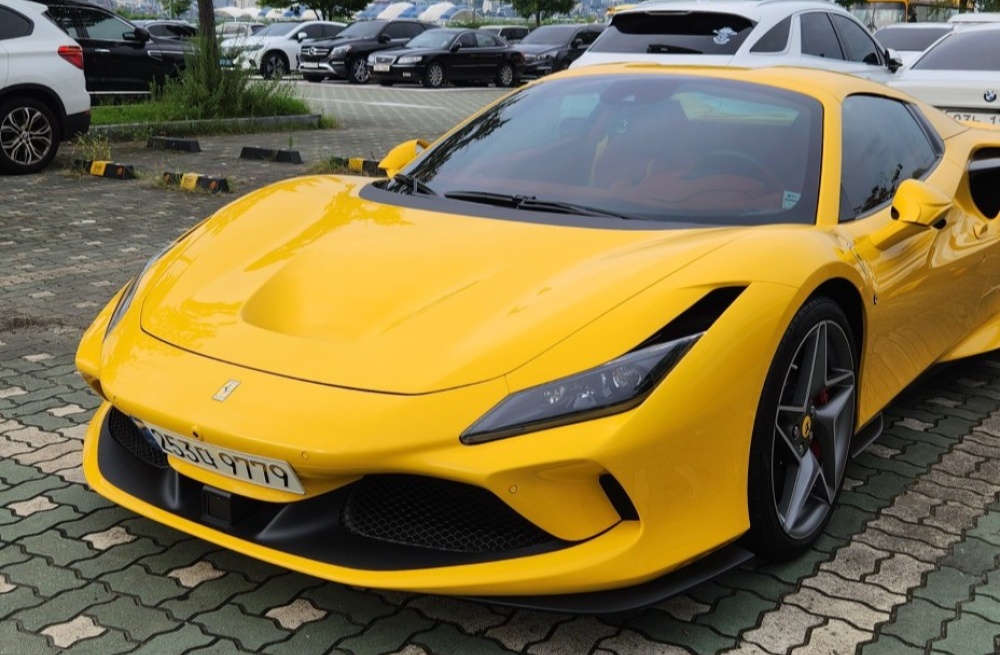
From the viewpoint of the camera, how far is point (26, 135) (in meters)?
10.1

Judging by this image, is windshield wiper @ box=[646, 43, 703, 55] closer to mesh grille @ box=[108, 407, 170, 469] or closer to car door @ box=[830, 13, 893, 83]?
car door @ box=[830, 13, 893, 83]

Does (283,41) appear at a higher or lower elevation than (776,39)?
lower

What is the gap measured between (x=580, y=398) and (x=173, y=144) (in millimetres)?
10775

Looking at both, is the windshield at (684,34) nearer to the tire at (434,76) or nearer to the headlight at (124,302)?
the headlight at (124,302)

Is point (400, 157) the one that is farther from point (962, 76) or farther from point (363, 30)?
point (363, 30)

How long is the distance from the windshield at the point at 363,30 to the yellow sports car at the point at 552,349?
22.9 m

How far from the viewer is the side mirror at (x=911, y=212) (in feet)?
10.8

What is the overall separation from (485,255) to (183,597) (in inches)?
47.0

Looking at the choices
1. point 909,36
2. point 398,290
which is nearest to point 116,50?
point 909,36

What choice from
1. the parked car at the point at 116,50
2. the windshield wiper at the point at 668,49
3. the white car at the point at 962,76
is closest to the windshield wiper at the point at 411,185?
the windshield wiper at the point at 668,49

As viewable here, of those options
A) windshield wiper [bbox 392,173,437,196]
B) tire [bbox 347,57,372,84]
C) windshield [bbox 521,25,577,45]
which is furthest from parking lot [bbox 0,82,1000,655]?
windshield [bbox 521,25,577,45]

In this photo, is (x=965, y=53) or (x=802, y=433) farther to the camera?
(x=965, y=53)

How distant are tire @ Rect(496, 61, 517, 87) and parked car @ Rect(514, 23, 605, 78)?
322mm

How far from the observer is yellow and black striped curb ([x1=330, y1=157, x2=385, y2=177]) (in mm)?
10617
